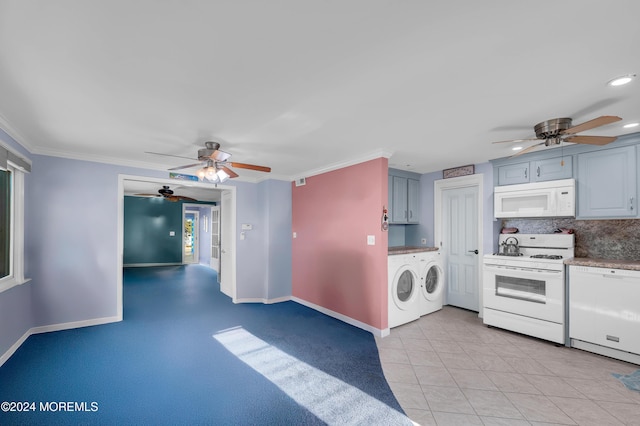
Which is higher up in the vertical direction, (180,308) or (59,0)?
(59,0)

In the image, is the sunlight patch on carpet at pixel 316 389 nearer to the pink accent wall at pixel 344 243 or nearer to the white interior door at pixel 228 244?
the pink accent wall at pixel 344 243

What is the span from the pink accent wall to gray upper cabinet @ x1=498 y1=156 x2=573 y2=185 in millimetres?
1807

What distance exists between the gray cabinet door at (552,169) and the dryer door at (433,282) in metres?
1.82

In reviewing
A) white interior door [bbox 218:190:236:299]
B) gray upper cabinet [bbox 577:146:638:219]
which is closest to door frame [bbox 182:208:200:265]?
white interior door [bbox 218:190:236:299]

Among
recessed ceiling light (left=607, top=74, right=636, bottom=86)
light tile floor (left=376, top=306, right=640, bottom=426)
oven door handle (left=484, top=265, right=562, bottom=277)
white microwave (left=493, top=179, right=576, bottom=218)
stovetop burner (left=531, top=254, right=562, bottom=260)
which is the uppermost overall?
recessed ceiling light (left=607, top=74, right=636, bottom=86)

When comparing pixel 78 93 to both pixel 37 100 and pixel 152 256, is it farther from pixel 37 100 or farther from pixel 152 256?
pixel 152 256

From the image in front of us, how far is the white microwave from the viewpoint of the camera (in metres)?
3.34

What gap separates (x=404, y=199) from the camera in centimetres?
472

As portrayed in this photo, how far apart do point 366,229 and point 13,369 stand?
3907 millimetres

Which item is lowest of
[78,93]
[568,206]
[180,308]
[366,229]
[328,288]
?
[180,308]

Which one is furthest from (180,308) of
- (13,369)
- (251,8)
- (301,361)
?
(251,8)

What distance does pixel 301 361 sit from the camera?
2.82m

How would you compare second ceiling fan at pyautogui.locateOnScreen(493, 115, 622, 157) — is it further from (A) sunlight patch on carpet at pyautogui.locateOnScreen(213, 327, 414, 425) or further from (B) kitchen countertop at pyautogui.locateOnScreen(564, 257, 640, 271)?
(A) sunlight patch on carpet at pyautogui.locateOnScreen(213, 327, 414, 425)

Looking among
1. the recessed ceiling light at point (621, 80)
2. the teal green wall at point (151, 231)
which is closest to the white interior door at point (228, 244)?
the teal green wall at point (151, 231)
